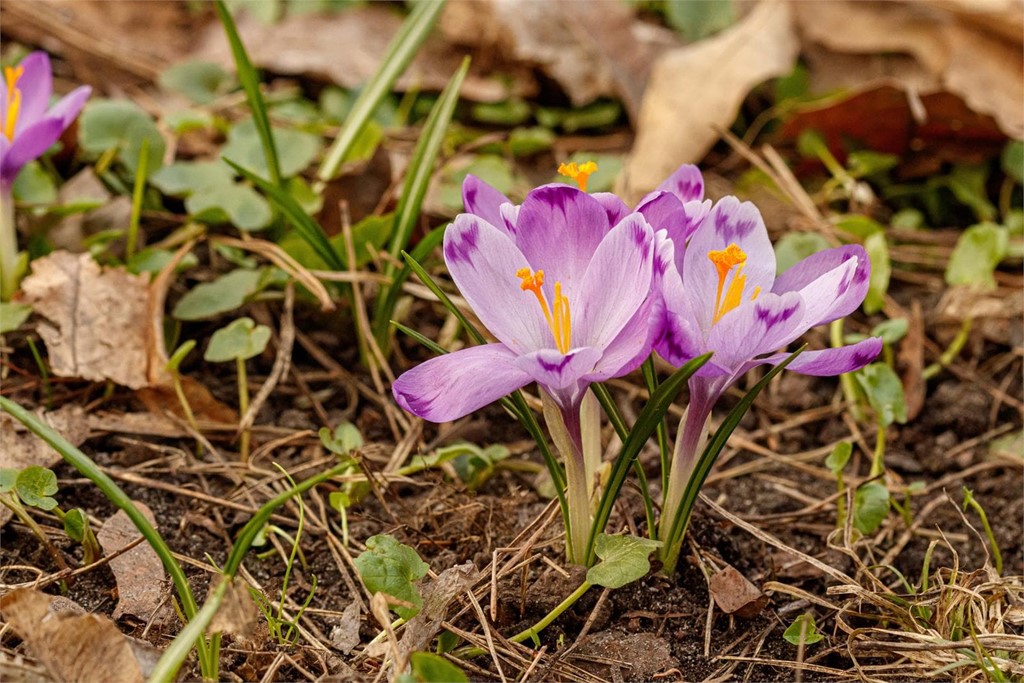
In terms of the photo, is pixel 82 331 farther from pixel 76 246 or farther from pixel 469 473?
pixel 469 473

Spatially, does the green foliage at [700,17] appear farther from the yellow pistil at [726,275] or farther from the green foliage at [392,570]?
the green foliage at [392,570]

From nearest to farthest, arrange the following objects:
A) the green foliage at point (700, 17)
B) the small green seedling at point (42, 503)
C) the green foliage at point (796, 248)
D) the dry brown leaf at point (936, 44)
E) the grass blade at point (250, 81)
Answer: the small green seedling at point (42, 503) → the grass blade at point (250, 81) → the green foliage at point (796, 248) → the dry brown leaf at point (936, 44) → the green foliage at point (700, 17)

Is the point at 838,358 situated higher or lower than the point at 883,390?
higher

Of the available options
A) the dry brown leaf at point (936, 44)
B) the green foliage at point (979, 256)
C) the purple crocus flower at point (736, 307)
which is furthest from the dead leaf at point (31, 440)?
the dry brown leaf at point (936, 44)

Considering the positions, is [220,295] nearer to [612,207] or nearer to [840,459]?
[612,207]

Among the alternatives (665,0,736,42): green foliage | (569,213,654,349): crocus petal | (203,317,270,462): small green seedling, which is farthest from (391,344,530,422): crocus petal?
(665,0,736,42): green foliage

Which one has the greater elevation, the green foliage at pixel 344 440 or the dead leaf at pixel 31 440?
the dead leaf at pixel 31 440

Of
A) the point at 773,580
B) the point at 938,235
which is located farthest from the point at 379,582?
the point at 938,235

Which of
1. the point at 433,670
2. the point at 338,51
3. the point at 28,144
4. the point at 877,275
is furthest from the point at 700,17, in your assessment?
the point at 433,670
